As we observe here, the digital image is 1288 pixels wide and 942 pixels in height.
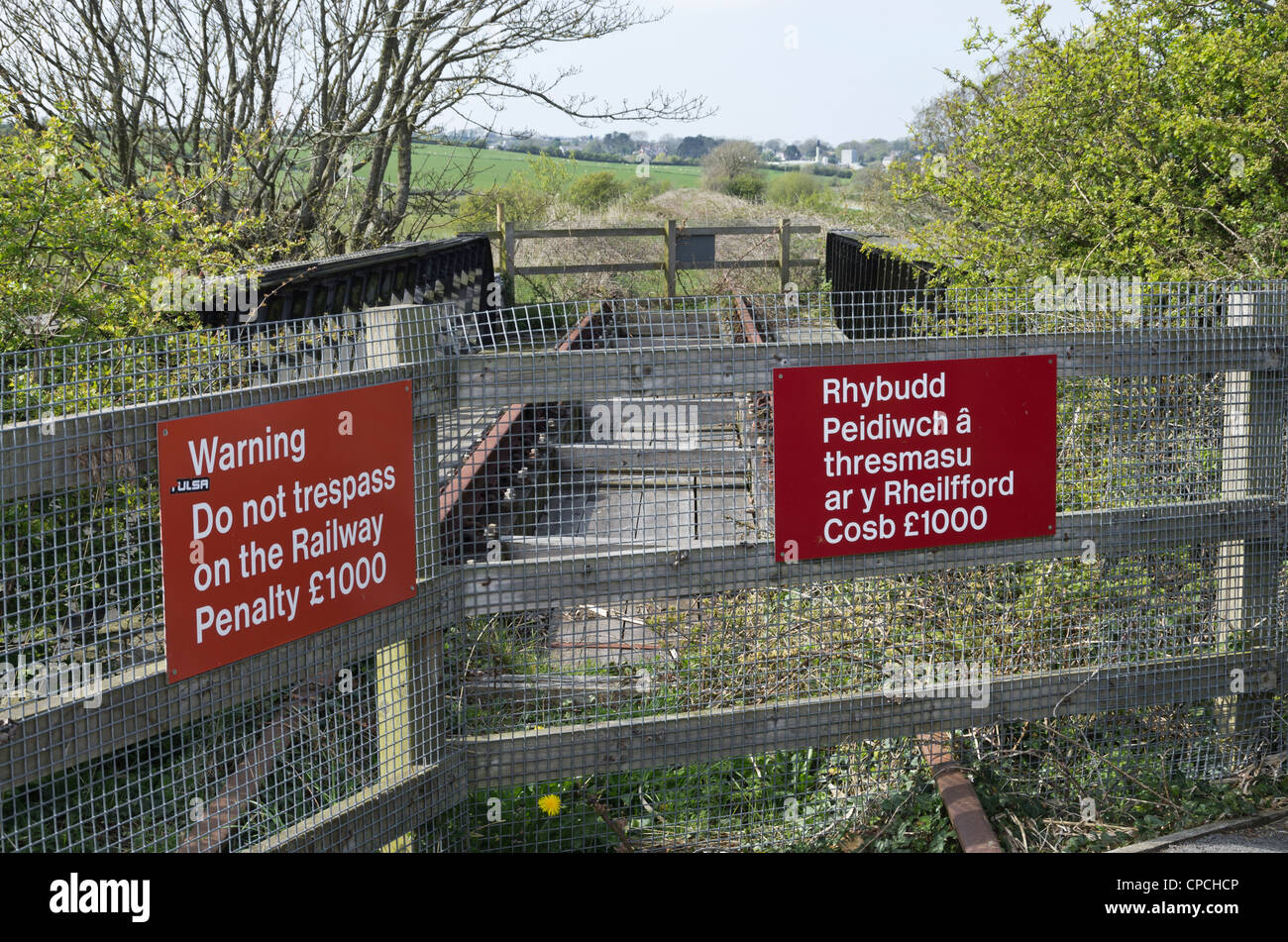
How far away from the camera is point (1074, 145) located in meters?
7.90

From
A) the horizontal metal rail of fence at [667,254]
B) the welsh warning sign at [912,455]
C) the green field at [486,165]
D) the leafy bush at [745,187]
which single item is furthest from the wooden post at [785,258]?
the leafy bush at [745,187]

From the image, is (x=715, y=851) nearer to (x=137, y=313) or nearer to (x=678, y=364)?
(x=678, y=364)

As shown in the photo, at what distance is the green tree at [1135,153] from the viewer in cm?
681

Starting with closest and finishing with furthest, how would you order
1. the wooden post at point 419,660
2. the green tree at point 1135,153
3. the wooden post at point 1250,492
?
the wooden post at point 419,660
the wooden post at point 1250,492
the green tree at point 1135,153

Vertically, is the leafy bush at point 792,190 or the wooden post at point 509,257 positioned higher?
the leafy bush at point 792,190

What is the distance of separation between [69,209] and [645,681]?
13.5ft

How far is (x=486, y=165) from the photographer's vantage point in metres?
33.3

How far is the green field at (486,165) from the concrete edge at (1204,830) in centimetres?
1357

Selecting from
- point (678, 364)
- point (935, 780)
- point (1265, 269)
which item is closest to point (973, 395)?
point (678, 364)

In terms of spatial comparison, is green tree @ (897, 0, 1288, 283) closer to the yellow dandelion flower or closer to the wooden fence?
the yellow dandelion flower

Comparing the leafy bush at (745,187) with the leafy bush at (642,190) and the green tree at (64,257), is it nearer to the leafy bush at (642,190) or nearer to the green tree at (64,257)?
the leafy bush at (642,190)

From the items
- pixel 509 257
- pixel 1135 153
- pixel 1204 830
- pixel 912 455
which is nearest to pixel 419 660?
pixel 912 455

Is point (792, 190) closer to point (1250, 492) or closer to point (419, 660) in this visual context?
point (1250, 492)

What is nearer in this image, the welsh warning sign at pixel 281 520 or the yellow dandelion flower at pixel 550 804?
the welsh warning sign at pixel 281 520
